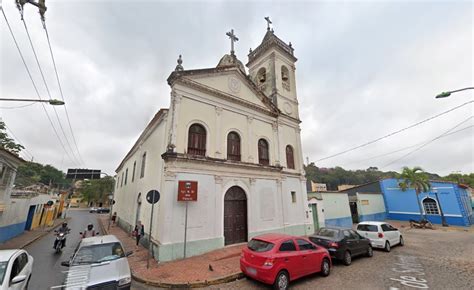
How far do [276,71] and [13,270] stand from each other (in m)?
17.1

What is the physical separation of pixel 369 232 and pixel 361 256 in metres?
2.01

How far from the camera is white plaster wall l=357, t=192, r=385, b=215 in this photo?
23308 mm

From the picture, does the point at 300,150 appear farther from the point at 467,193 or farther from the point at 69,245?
the point at 467,193

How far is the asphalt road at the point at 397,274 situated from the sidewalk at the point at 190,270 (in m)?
0.30

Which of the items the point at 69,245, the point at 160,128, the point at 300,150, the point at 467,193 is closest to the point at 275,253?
the point at 160,128

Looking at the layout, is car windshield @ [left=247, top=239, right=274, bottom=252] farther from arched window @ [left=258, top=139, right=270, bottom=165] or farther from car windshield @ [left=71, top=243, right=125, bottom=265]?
arched window @ [left=258, top=139, right=270, bottom=165]

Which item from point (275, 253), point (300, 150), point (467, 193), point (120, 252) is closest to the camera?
point (275, 253)

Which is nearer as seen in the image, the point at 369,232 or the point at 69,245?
the point at 369,232

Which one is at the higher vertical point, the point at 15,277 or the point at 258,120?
the point at 258,120

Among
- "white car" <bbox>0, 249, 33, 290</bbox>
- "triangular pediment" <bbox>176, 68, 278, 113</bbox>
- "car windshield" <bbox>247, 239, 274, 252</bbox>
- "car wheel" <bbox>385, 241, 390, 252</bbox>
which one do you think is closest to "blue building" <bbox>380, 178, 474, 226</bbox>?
"car wheel" <bbox>385, 241, 390, 252</bbox>

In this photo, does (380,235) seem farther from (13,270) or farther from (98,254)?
(13,270)

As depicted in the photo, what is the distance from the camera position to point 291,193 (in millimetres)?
14453

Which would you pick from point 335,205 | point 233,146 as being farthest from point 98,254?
point 335,205

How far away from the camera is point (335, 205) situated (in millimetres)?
18766
